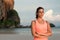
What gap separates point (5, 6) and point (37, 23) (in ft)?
349

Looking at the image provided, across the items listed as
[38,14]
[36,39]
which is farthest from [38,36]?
[38,14]

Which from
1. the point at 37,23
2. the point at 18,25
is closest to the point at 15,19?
the point at 18,25

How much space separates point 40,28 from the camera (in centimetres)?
475

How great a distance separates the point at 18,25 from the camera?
364ft

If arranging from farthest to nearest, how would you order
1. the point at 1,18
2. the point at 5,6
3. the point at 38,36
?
1. the point at 5,6
2. the point at 1,18
3. the point at 38,36

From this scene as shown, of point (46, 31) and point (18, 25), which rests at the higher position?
point (46, 31)

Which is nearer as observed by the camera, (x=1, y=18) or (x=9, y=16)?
(x=1, y=18)

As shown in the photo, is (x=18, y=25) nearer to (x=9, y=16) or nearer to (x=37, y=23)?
(x=9, y=16)

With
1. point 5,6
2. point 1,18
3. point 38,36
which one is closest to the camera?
point 38,36

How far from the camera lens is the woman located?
186 inches

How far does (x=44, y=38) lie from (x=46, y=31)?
14 cm

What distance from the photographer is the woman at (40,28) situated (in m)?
4.73

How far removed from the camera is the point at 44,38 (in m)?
4.74

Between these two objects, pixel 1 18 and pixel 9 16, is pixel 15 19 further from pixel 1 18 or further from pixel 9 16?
pixel 1 18
